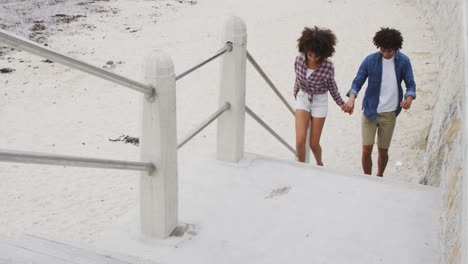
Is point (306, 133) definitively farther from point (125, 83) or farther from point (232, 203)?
point (125, 83)

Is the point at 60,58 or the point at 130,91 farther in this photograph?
the point at 130,91

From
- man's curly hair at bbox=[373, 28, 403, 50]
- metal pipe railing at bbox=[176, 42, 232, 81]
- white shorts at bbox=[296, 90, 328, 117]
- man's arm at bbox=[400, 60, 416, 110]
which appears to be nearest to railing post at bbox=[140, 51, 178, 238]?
metal pipe railing at bbox=[176, 42, 232, 81]

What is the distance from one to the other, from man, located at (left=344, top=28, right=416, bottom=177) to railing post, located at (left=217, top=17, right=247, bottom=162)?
1.04m

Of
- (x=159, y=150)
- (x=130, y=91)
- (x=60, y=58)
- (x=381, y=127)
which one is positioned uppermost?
(x=60, y=58)

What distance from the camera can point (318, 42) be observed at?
15.2ft

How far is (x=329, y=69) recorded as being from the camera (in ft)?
15.9

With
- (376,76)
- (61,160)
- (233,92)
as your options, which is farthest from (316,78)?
(61,160)

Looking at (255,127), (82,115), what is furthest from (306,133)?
(82,115)

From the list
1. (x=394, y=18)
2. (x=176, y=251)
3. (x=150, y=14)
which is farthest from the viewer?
(x=150, y=14)

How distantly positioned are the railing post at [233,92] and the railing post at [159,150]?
1.02 metres

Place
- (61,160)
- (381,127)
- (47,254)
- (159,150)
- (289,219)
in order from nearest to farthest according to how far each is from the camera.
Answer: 1. (47,254)
2. (61,160)
3. (159,150)
4. (289,219)
5. (381,127)

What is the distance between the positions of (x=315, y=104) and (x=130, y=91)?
6544 millimetres

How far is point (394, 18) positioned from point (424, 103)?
6478 millimetres

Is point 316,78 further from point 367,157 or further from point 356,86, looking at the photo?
point 367,157
